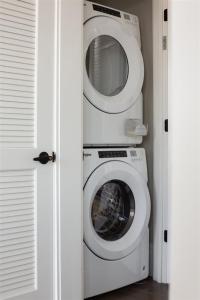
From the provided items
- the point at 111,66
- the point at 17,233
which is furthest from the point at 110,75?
the point at 17,233

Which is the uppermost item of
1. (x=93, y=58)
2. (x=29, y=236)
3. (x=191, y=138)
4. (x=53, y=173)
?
(x=93, y=58)

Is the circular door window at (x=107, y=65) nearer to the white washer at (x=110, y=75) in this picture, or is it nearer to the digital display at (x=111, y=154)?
the white washer at (x=110, y=75)

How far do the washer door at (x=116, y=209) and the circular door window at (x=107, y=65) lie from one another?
486 millimetres

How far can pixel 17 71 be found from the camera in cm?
147

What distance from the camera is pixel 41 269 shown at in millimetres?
1558

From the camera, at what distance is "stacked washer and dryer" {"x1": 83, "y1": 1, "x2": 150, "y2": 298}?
5.91 ft

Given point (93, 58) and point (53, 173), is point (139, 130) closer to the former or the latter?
point (93, 58)

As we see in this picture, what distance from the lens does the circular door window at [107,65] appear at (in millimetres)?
1890

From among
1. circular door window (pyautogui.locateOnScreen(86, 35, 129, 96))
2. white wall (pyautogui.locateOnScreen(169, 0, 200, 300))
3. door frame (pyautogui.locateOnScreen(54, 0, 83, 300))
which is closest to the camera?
white wall (pyautogui.locateOnScreen(169, 0, 200, 300))

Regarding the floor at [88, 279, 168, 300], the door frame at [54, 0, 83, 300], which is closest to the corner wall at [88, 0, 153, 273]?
the floor at [88, 279, 168, 300]

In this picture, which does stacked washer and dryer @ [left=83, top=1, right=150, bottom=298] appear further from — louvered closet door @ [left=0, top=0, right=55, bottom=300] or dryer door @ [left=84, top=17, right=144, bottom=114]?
louvered closet door @ [left=0, top=0, right=55, bottom=300]

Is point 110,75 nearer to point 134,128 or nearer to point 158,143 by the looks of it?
point 134,128

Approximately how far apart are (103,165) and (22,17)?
0.88m

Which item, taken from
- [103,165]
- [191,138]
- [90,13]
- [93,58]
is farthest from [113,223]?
[191,138]
